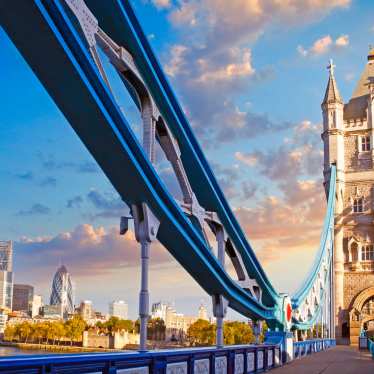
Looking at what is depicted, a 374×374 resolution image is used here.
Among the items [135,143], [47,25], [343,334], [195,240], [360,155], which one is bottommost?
[343,334]

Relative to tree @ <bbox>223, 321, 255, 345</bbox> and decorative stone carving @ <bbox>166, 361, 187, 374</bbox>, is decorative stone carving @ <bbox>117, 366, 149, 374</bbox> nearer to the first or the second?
decorative stone carving @ <bbox>166, 361, 187, 374</bbox>

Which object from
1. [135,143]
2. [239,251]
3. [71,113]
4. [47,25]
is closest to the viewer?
[47,25]

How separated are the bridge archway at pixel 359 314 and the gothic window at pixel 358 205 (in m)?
5.40

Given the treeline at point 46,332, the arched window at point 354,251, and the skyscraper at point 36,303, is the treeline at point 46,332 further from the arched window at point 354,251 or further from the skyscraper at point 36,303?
the arched window at point 354,251

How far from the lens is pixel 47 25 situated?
24.1ft

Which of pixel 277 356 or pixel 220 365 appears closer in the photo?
pixel 220 365

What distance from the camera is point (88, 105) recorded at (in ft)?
27.4

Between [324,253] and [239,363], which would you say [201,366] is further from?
[324,253]

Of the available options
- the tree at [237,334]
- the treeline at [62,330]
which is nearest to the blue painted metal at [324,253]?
the treeline at [62,330]

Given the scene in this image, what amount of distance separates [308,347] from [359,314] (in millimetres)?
17246

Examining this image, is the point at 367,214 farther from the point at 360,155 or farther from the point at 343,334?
the point at 343,334

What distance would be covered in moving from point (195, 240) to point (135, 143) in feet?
10.5

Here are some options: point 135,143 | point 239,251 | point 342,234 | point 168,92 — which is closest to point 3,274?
point 135,143

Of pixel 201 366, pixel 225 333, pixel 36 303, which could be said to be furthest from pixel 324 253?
pixel 225 333
